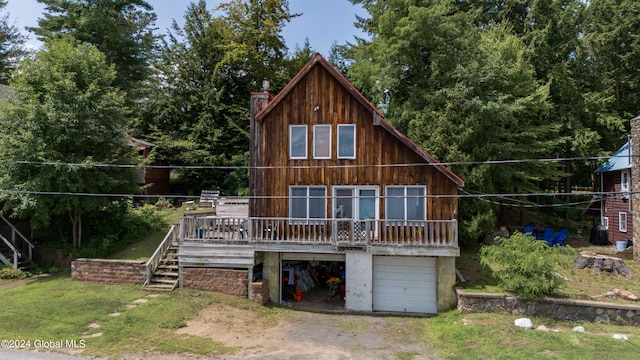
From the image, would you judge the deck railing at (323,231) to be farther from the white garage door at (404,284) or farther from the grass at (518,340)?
the grass at (518,340)

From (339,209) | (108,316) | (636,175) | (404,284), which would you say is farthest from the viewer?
(636,175)

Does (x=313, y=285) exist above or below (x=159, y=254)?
below

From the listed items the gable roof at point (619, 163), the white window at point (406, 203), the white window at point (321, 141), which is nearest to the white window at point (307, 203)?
the white window at point (321, 141)

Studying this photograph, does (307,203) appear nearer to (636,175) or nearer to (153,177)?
(636,175)

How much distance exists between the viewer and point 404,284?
14789 millimetres

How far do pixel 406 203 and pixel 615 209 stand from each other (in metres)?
18.1

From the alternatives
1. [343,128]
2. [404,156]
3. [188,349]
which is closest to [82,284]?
[188,349]

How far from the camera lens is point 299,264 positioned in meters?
17.7

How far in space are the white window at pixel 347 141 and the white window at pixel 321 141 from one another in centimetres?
46

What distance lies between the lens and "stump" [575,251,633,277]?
1620 cm

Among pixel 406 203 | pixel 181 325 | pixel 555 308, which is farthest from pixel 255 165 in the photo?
pixel 555 308

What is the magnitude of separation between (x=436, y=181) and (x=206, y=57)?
26823mm

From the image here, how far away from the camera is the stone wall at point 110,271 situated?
1555 cm

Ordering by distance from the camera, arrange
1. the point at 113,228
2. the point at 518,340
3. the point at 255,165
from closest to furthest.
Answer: the point at 518,340 < the point at 255,165 < the point at 113,228
